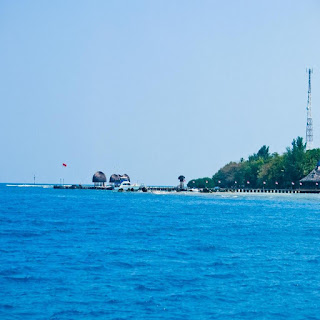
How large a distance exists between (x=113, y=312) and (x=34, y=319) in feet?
10.4

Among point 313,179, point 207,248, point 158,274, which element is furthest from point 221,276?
point 313,179

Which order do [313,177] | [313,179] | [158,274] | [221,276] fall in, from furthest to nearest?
[313,177]
[313,179]
[158,274]
[221,276]

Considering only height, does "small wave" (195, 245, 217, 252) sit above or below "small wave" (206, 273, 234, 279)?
above

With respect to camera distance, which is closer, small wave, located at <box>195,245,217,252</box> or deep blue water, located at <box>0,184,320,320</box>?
Answer: deep blue water, located at <box>0,184,320,320</box>

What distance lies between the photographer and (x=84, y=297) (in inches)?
1123

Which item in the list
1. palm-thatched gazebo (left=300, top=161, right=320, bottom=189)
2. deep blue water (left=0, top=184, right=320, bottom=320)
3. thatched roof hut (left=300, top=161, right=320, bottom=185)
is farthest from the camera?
palm-thatched gazebo (left=300, top=161, right=320, bottom=189)

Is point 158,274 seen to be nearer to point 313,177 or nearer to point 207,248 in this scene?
point 207,248

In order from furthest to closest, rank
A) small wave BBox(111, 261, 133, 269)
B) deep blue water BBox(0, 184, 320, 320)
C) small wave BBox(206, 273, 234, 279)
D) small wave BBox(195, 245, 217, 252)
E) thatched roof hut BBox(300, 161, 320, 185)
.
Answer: thatched roof hut BBox(300, 161, 320, 185), small wave BBox(195, 245, 217, 252), small wave BBox(111, 261, 133, 269), small wave BBox(206, 273, 234, 279), deep blue water BBox(0, 184, 320, 320)

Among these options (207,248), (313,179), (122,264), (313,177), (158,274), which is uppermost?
(313,177)

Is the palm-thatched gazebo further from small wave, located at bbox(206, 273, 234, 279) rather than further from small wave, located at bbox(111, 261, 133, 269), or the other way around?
small wave, located at bbox(206, 273, 234, 279)

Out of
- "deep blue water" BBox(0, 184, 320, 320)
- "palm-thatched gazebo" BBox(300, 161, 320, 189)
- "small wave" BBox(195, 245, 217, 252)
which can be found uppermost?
"palm-thatched gazebo" BBox(300, 161, 320, 189)

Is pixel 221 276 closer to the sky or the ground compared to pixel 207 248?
closer to the ground

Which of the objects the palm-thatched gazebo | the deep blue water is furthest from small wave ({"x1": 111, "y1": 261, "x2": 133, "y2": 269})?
the palm-thatched gazebo

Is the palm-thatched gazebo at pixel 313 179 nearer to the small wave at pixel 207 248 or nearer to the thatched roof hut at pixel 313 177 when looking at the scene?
the thatched roof hut at pixel 313 177
